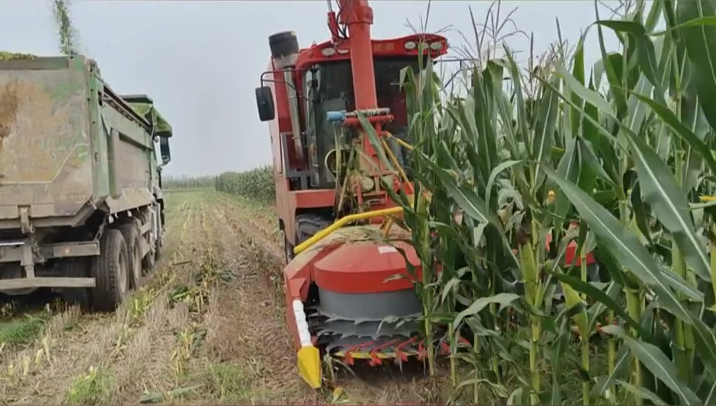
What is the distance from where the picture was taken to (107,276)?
5586 millimetres

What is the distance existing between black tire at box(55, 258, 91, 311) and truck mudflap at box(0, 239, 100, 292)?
195 millimetres

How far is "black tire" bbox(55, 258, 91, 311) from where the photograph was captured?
554 cm

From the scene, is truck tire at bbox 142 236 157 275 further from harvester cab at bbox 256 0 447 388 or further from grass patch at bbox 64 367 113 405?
grass patch at bbox 64 367 113 405

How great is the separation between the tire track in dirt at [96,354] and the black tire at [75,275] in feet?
0.74

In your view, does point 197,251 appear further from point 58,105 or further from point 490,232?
point 490,232

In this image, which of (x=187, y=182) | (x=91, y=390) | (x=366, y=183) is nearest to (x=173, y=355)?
(x=91, y=390)

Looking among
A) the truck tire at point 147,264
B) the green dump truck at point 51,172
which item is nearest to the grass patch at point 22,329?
the green dump truck at point 51,172

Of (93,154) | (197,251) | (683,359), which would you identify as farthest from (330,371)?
(197,251)

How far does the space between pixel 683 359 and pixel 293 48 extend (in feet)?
15.5

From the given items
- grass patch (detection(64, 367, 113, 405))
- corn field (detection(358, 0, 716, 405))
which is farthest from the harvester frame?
grass patch (detection(64, 367, 113, 405))

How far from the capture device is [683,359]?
61.3 inches

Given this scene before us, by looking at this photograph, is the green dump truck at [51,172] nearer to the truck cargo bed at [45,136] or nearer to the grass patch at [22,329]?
the truck cargo bed at [45,136]

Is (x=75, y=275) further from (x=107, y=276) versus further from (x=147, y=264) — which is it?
(x=147, y=264)

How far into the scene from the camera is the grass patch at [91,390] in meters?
3.28
